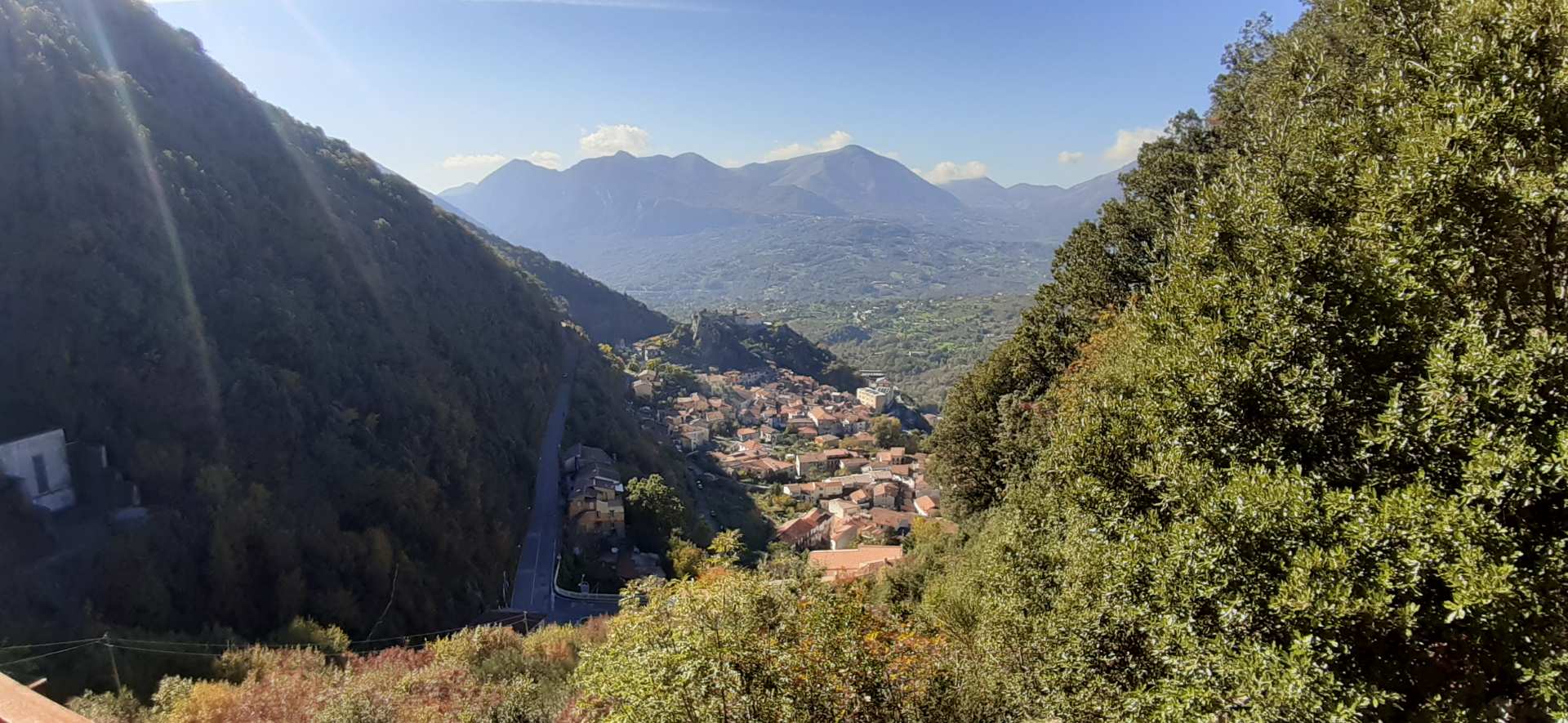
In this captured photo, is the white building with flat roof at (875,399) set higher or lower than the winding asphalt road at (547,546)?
lower

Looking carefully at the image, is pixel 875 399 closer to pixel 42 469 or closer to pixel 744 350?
pixel 744 350

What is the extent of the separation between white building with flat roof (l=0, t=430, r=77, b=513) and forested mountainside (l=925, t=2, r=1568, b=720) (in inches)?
805

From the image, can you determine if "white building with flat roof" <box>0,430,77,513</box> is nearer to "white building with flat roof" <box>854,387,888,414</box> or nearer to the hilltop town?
the hilltop town

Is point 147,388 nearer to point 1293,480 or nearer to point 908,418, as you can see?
point 1293,480

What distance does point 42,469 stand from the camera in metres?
15.5

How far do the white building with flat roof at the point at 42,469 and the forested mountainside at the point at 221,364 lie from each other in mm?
965

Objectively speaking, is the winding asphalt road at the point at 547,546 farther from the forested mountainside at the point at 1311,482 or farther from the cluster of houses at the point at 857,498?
the forested mountainside at the point at 1311,482

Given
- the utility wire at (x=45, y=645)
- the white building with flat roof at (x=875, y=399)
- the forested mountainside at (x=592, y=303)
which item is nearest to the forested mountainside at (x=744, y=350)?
the forested mountainside at (x=592, y=303)

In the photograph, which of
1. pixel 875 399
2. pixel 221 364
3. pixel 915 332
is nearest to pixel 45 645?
pixel 221 364

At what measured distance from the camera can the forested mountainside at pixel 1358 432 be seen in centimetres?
340

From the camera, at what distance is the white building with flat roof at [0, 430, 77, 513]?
14859 millimetres

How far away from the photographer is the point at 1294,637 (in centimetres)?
371

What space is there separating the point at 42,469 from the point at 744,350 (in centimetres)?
6876

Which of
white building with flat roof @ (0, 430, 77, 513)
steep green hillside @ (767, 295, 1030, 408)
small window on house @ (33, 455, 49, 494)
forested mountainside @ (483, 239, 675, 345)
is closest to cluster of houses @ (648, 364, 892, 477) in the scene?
forested mountainside @ (483, 239, 675, 345)
